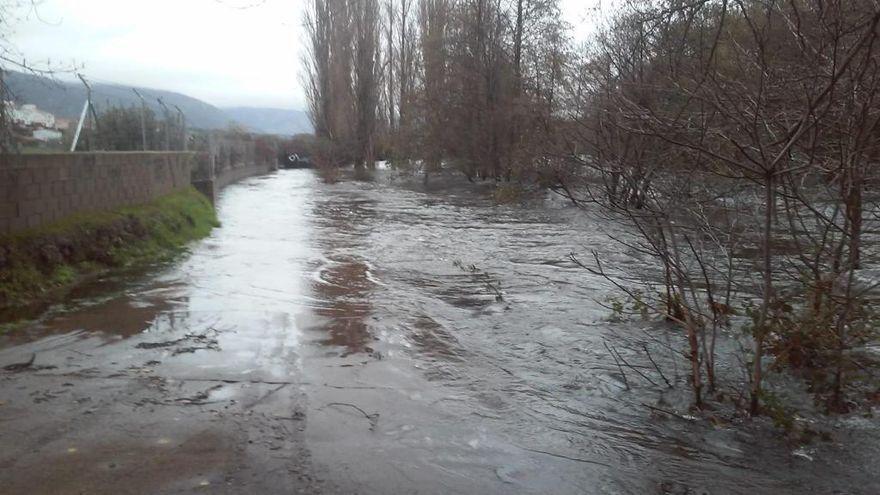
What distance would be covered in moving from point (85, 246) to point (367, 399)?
6.49 m

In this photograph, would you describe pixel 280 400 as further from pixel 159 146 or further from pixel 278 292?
pixel 159 146

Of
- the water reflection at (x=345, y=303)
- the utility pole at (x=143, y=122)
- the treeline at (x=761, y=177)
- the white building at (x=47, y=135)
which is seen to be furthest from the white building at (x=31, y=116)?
the treeline at (x=761, y=177)

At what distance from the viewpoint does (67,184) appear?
10.2 m

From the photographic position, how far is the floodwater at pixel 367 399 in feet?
13.4

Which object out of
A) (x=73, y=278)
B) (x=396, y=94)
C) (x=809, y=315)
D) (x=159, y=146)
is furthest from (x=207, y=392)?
(x=396, y=94)

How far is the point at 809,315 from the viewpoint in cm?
523

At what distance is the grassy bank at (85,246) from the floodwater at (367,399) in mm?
484

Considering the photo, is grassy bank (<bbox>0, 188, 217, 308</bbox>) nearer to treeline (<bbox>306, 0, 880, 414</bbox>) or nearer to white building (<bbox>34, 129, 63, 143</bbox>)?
white building (<bbox>34, 129, 63, 143</bbox>)

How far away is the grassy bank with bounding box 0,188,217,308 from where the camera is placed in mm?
8227

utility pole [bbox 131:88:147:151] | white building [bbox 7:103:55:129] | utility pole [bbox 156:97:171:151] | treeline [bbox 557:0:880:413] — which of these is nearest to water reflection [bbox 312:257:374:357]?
treeline [bbox 557:0:880:413]

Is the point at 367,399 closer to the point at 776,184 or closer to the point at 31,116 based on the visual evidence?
the point at 776,184

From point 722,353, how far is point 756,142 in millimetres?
2860

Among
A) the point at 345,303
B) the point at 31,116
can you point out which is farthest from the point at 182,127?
the point at 345,303

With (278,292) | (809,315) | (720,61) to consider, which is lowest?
(278,292)
